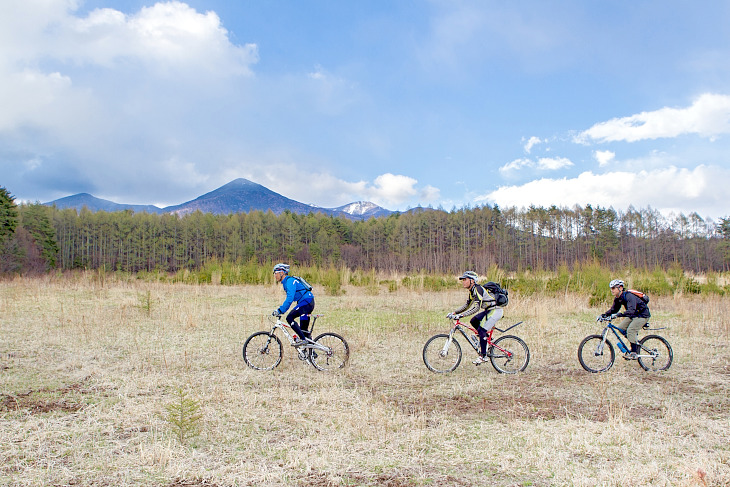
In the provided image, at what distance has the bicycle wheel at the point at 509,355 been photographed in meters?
7.74

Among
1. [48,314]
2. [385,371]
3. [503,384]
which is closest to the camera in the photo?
[503,384]

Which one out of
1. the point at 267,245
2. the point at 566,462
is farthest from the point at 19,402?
the point at 267,245

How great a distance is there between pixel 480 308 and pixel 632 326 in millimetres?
2737

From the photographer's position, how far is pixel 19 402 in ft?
19.1

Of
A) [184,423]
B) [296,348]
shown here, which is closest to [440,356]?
[296,348]

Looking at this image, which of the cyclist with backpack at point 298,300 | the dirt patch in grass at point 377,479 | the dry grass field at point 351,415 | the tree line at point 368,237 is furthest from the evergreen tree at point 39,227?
the dirt patch in grass at point 377,479

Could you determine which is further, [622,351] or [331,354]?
[622,351]

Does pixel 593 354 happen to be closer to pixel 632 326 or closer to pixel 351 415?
pixel 632 326

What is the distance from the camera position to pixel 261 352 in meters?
7.86

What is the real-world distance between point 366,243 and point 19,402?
74.0 meters

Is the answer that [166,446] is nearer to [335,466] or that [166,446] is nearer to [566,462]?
[335,466]

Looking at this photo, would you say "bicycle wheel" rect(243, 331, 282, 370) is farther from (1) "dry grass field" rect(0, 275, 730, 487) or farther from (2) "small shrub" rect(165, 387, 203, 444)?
(2) "small shrub" rect(165, 387, 203, 444)

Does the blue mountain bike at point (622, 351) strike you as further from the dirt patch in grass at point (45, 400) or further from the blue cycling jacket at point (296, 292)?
the dirt patch in grass at point (45, 400)

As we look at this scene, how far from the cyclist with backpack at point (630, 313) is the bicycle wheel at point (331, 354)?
4.42 metres
